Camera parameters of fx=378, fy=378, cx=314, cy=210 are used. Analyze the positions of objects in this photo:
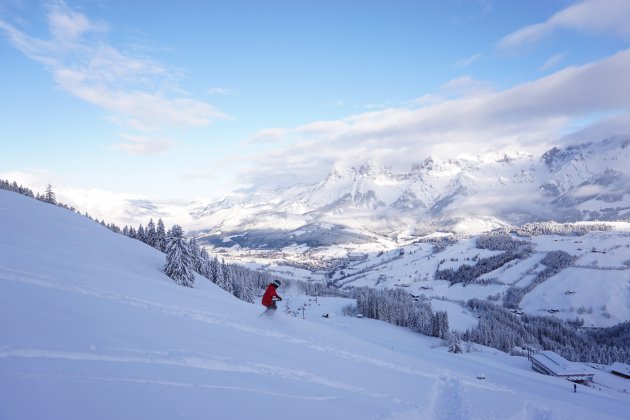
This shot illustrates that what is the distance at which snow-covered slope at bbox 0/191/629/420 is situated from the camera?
9.16 metres

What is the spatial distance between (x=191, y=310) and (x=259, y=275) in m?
Result: 137

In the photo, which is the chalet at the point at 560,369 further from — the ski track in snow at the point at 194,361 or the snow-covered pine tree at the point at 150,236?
the snow-covered pine tree at the point at 150,236

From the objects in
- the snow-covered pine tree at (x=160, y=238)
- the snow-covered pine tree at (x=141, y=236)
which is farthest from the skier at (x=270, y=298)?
the snow-covered pine tree at (x=141, y=236)

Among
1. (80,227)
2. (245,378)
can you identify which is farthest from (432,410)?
(80,227)

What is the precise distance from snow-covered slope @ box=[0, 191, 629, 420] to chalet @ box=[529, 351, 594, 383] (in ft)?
133

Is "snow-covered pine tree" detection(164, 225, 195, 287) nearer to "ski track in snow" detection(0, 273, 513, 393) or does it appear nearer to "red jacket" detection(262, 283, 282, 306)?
"red jacket" detection(262, 283, 282, 306)

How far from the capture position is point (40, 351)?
10242 millimetres

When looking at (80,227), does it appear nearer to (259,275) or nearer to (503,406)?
(503,406)

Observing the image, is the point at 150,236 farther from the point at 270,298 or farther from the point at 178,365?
the point at 178,365

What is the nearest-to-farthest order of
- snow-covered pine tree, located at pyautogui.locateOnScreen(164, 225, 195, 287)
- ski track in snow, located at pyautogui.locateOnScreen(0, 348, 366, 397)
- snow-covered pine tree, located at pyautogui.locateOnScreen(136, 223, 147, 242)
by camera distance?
ski track in snow, located at pyautogui.locateOnScreen(0, 348, 366, 397) < snow-covered pine tree, located at pyautogui.locateOnScreen(164, 225, 195, 287) < snow-covered pine tree, located at pyautogui.locateOnScreen(136, 223, 147, 242)

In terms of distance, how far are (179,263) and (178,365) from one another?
35283mm

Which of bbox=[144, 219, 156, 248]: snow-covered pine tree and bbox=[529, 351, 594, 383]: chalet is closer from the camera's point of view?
bbox=[529, 351, 594, 383]: chalet

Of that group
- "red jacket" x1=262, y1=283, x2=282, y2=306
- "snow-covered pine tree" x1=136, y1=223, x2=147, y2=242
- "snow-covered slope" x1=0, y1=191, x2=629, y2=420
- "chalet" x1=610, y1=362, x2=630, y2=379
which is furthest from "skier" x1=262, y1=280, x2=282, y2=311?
"chalet" x1=610, y1=362, x2=630, y2=379

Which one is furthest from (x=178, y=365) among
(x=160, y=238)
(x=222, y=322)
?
(x=160, y=238)
